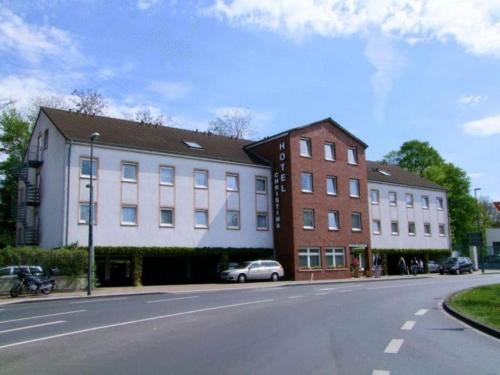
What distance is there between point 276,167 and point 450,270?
1950cm

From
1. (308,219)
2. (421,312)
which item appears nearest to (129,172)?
(308,219)

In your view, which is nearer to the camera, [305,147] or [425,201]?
[305,147]

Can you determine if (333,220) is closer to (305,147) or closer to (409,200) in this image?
(305,147)

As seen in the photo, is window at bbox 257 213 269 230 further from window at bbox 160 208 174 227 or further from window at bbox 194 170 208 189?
window at bbox 160 208 174 227

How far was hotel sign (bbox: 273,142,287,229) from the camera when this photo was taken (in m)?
41.0

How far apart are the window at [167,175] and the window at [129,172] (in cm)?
188

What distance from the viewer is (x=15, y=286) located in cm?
2459

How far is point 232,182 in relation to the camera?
39.3 m

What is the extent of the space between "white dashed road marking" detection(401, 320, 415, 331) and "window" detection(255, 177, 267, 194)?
28770 mm

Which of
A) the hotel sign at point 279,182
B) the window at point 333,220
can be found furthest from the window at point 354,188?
the hotel sign at point 279,182

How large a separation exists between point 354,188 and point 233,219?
12466mm

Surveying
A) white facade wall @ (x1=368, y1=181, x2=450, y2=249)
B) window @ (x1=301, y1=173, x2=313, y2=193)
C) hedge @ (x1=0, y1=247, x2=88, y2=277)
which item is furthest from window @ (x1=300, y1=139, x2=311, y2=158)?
hedge @ (x1=0, y1=247, x2=88, y2=277)

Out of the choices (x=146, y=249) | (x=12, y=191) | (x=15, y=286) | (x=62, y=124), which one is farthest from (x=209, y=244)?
(x=12, y=191)

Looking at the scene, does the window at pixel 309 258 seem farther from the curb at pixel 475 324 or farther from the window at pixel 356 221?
the curb at pixel 475 324
